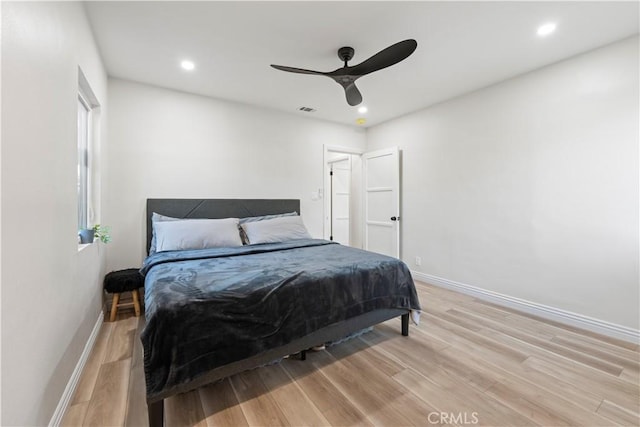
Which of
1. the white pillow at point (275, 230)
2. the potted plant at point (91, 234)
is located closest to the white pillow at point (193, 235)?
the white pillow at point (275, 230)

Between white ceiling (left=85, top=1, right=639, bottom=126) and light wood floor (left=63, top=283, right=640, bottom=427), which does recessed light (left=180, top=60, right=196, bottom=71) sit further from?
light wood floor (left=63, top=283, right=640, bottom=427)

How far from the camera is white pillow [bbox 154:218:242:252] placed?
2.88 meters

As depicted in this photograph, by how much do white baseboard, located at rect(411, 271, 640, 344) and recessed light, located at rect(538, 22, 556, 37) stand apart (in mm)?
2643

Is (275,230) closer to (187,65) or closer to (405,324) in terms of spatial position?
(405,324)

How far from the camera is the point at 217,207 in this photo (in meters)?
3.72

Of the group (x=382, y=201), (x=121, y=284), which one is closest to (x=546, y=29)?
(x=382, y=201)

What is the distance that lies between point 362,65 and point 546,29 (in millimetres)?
1591

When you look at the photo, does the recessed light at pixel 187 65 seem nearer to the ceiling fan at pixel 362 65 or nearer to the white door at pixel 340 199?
the ceiling fan at pixel 362 65

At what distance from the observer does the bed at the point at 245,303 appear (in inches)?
55.6

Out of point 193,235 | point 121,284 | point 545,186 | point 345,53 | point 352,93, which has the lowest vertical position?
point 121,284

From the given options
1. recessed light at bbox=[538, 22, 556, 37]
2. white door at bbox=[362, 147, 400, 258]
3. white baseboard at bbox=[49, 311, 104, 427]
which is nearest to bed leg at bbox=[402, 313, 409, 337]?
white door at bbox=[362, 147, 400, 258]

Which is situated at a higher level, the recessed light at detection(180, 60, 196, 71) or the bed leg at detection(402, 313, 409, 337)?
the recessed light at detection(180, 60, 196, 71)

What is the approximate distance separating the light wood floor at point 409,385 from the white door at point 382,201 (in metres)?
2.14

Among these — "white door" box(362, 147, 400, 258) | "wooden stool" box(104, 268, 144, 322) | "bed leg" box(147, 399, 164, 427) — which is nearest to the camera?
"bed leg" box(147, 399, 164, 427)
